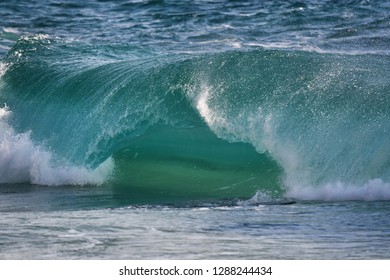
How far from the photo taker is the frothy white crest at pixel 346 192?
1002 centimetres

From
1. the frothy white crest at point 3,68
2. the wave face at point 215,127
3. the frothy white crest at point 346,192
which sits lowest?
the frothy white crest at point 346,192

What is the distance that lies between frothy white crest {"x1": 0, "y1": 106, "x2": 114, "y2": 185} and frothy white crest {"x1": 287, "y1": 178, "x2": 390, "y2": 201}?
2742 mm

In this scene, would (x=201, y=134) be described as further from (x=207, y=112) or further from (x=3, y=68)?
(x=3, y=68)

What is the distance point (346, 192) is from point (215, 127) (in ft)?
7.02

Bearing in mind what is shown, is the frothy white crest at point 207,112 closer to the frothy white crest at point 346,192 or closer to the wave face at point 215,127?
the wave face at point 215,127

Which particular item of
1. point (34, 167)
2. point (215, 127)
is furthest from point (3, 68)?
point (215, 127)

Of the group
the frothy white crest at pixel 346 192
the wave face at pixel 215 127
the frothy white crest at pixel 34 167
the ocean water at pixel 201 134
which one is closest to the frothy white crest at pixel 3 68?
the ocean water at pixel 201 134

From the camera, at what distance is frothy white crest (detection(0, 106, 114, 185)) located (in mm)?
12148

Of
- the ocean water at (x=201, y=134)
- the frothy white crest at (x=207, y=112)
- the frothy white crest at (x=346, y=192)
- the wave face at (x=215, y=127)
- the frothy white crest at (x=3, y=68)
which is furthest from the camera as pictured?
the frothy white crest at (x=3, y=68)

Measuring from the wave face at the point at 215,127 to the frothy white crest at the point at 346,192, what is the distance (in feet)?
0.04

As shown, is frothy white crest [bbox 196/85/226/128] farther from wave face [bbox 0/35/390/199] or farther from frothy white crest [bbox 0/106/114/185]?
frothy white crest [bbox 0/106/114/185]

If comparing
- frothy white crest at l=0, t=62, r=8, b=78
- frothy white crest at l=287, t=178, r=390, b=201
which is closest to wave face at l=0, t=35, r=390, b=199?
frothy white crest at l=287, t=178, r=390, b=201

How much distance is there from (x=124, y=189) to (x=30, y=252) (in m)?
4.25
